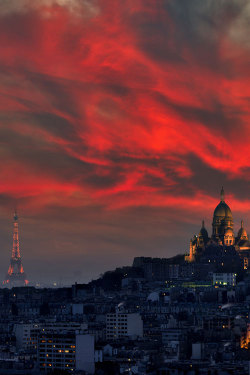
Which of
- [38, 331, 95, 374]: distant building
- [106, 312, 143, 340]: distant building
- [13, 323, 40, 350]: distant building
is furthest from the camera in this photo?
[106, 312, 143, 340]: distant building

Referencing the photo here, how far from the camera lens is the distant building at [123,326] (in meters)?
138

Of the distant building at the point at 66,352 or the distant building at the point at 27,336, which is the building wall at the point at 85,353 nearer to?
the distant building at the point at 66,352

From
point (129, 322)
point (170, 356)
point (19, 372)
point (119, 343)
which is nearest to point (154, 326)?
point (129, 322)

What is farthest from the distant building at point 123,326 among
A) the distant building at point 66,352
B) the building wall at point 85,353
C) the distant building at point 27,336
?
the building wall at point 85,353

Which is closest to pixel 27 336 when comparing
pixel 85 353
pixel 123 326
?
→ pixel 123 326

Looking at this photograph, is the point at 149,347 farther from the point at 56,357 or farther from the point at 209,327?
the point at 209,327

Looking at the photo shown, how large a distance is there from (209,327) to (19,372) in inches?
1845

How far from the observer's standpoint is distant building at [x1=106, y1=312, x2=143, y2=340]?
13750 cm

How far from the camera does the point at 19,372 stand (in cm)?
9900

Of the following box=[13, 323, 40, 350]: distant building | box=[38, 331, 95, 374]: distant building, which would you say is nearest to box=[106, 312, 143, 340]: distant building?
box=[13, 323, 40, 350]: distant building

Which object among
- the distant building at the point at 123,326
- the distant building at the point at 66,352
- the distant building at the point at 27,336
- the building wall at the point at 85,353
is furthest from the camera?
the distant building at the point at 123,326

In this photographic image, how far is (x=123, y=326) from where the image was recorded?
14038cm

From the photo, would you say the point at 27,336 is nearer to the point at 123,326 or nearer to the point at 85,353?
the point at 123,326

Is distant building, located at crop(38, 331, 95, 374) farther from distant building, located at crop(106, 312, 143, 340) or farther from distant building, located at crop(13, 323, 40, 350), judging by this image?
distant building, located at crop(106, 312, 143, 340)
